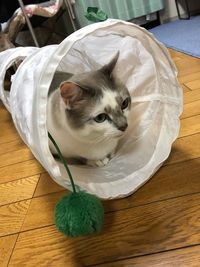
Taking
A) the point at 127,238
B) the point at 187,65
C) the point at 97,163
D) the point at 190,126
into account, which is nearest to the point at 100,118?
the point at 97,163

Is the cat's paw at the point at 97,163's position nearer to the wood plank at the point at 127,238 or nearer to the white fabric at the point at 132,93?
the white fabric at the point at 132,93

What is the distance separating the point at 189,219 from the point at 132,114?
1.51ft

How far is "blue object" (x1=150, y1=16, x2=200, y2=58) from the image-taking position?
197 cm

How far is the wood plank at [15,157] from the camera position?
132cm

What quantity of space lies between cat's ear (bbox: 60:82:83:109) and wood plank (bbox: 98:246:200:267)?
0.42 metres

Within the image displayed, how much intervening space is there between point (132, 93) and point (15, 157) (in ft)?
1.93

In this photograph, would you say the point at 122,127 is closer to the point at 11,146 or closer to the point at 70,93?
the point at 70,93

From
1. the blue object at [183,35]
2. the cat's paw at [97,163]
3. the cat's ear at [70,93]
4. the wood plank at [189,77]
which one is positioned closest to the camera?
the cat's ear at [70,93]

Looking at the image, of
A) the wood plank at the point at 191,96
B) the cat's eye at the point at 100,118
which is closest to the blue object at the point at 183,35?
the wood plank at the point at 191,96

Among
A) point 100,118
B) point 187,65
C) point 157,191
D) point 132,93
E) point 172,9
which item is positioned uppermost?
point 100,118

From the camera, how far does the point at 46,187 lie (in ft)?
3.47

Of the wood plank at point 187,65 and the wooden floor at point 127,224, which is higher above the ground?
the wooden floor at point 127,224

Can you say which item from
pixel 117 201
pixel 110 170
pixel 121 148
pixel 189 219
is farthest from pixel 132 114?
pixel 189 219

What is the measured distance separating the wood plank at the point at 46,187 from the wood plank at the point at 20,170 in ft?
0.28
